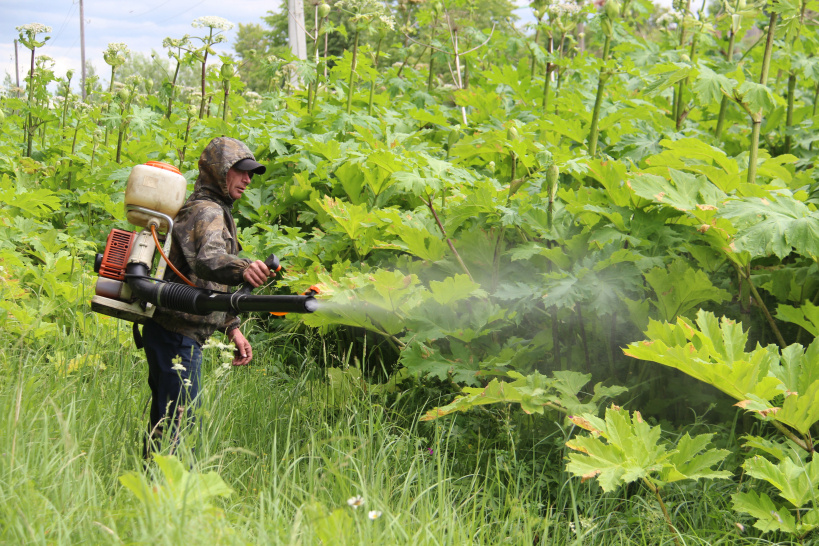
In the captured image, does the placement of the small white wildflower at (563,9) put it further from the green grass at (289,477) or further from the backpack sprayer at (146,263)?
the backpack sprayer at (146,263)

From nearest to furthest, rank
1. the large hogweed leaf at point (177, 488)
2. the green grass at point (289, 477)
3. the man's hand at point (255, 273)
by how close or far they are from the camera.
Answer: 1. the large hogweed leaf at point (177, 488)
2. the green grass at point (289, 477)
3. the man's hand at point (255, 273)

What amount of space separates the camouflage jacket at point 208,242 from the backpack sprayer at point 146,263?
8cm

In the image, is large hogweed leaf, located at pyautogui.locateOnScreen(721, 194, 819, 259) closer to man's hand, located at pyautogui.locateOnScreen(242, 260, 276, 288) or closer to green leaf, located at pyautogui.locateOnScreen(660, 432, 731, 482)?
green leaf, located at pyautogui.locateOnScreen(660, 432, 731, 482)

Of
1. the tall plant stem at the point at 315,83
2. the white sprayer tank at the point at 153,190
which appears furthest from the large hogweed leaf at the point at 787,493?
the tall plant stem at the point at 315,83

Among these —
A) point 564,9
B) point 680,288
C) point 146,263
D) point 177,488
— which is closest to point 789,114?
point 564,9

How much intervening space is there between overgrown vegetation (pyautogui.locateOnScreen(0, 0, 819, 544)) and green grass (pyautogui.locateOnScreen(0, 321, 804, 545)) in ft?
0.06

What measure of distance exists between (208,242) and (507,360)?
140cm

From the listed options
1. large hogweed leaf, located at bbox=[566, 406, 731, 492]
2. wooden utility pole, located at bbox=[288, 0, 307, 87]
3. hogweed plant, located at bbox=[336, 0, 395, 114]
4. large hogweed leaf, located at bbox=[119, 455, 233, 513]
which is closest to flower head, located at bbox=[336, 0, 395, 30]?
hogweed plant, located at bbox=[336, 0, 395, 114]

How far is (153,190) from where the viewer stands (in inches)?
108

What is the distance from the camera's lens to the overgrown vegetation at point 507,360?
245 cm

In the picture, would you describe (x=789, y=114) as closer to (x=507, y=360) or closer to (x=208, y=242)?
(x=507, y=360)

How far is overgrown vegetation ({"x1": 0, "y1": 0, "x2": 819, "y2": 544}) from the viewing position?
2445mm

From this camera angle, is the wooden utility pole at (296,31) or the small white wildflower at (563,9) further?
the wooden utility pole at (296,31)

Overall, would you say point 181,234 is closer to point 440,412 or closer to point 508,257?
point 440,412
